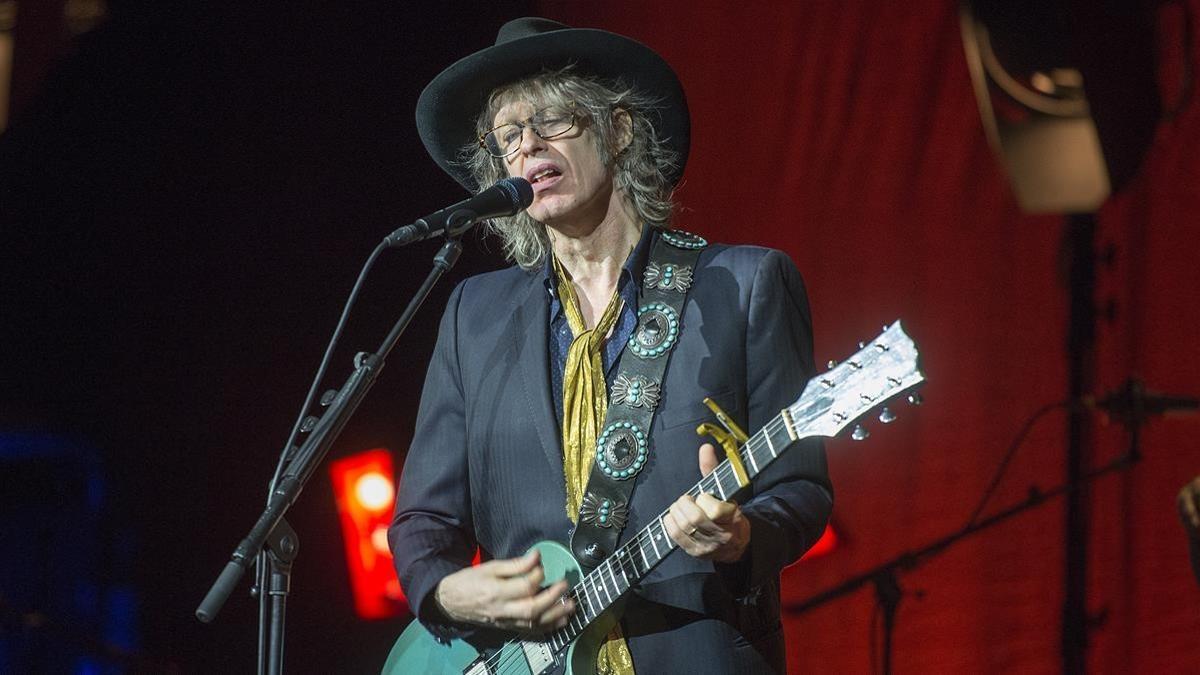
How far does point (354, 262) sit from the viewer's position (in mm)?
5234

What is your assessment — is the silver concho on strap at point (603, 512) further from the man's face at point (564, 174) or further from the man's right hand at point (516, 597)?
the man's face at point (564, 174)

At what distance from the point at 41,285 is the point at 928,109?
11.4 feet

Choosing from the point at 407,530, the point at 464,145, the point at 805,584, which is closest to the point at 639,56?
the point at 464,145

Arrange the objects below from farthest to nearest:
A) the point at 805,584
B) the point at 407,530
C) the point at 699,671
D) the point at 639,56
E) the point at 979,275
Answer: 1. the point at 805,584
2. the point at 979,275
3. the point at 639,56
4. the point at 407,530
5. the point at 699,671

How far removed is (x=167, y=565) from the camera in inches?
206

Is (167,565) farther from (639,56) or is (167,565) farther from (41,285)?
(639,56)

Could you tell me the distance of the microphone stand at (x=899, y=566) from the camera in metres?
3.60

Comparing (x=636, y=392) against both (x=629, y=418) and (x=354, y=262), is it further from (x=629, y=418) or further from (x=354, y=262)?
(x=354, y=262)

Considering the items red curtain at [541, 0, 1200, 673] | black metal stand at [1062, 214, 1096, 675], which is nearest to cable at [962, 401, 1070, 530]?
red curtain at [541, 0, 1200, 673]

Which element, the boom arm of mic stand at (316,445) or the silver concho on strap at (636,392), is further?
the silver concho on strap at (636,392)

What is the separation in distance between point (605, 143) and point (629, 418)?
0.78 m

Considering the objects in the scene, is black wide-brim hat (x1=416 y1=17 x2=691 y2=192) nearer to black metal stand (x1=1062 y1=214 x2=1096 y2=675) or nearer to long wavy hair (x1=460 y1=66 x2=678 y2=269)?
long wavy hair (x1=460 y1=66 x2=678 y2=269)

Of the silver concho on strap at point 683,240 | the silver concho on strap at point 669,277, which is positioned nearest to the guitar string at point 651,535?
the silver concho on strap at point 669,277

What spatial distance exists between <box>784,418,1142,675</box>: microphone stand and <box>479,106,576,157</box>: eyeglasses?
1654 mm
